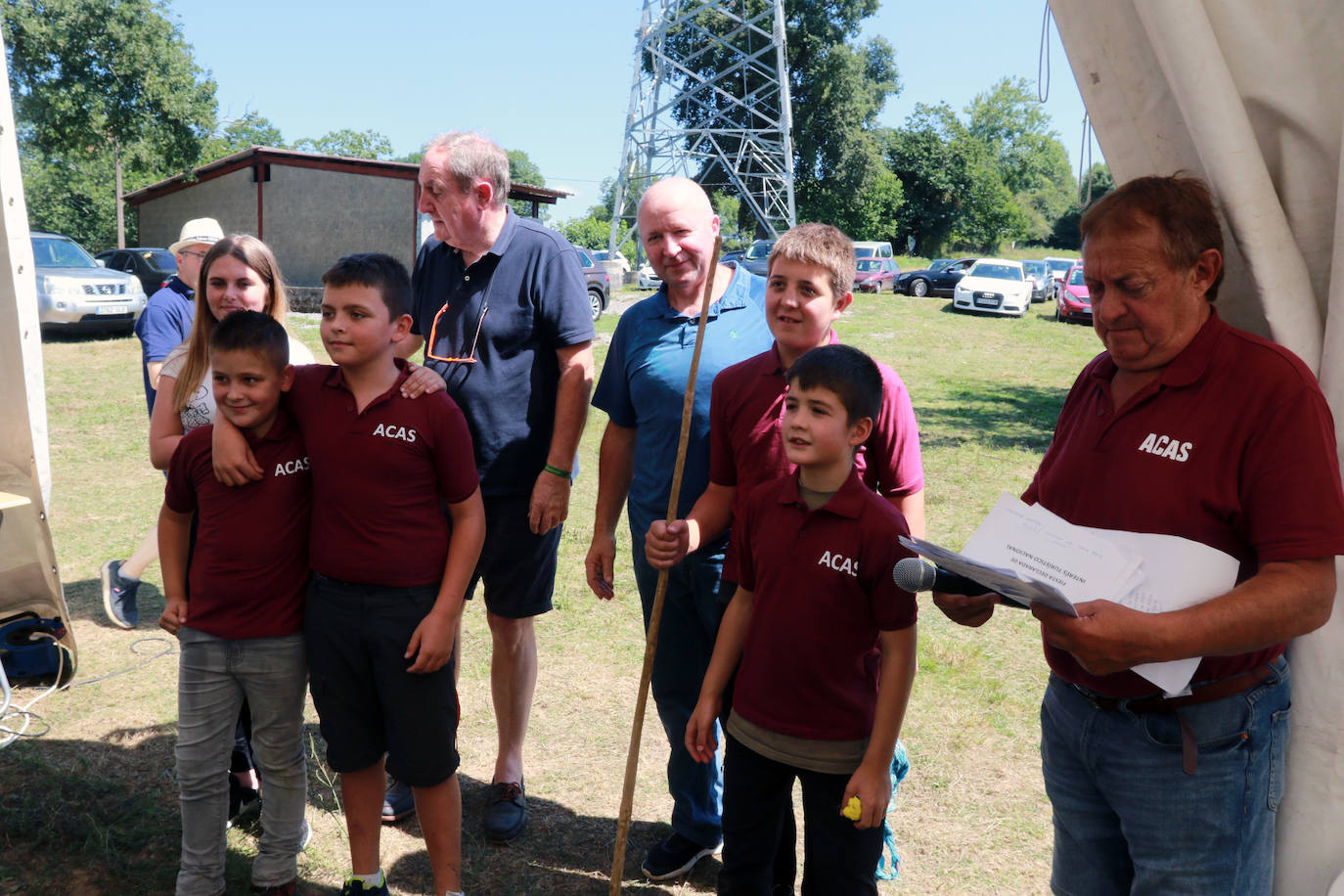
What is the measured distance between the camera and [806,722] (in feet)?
7.15

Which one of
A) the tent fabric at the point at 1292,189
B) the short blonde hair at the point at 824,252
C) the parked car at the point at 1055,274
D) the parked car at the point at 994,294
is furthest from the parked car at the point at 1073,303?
the tent fabric at the point at 1292,189

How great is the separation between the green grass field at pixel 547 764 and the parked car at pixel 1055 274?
25283mm

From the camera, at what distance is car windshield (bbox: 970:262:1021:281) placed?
24.4 m

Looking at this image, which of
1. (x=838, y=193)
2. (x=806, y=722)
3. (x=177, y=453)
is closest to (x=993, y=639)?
(x=806, y=722)

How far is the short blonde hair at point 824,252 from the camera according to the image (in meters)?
2.43

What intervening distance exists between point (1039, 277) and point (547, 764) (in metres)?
29.7

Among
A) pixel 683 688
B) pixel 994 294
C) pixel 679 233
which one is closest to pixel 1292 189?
pixel 679 233

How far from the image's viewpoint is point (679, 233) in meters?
2.83

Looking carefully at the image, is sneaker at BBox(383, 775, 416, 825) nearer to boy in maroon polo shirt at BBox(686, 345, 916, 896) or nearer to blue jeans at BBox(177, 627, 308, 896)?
blue jeans at BBox(177, 627, 308, 896)

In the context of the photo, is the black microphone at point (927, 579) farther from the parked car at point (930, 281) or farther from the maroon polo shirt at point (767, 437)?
the parked car at point (930, 281)

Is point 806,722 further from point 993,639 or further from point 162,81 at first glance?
point 162,81

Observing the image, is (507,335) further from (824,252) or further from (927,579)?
(927,579)

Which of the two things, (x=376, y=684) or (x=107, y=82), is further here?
(x=107, y=82)

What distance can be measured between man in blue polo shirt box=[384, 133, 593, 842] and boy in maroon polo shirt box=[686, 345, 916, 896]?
1.19m
